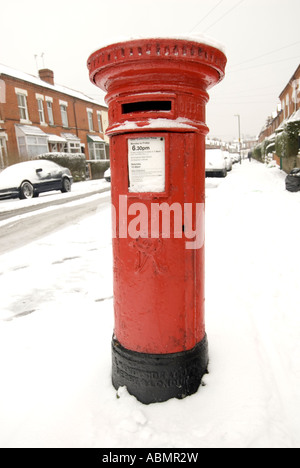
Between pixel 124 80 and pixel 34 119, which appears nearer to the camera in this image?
pixel 124 80

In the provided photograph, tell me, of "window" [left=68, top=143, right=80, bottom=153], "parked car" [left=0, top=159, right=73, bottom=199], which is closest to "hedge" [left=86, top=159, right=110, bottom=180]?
"window" [left=68, top=143, right=80, bottom=153]

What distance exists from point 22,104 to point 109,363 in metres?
23.9

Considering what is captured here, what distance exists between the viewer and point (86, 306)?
316 cm

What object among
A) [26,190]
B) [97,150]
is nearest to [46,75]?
[97,150]

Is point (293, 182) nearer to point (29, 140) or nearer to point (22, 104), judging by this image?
point (29, 140)

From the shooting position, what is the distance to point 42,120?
24203 millimetres

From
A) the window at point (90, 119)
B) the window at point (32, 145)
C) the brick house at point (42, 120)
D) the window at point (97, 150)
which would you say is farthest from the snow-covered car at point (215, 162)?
the window at point (90, 119)

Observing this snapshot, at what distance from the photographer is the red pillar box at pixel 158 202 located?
63.8 inches

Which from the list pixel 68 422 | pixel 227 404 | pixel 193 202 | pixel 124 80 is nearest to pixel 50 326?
pixel 68 422

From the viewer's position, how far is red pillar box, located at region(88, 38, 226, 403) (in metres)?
1.62

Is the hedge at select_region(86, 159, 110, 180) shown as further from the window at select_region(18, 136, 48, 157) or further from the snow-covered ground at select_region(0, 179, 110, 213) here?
the snow-covered ground at select_region(0, 179, 110, 213)
